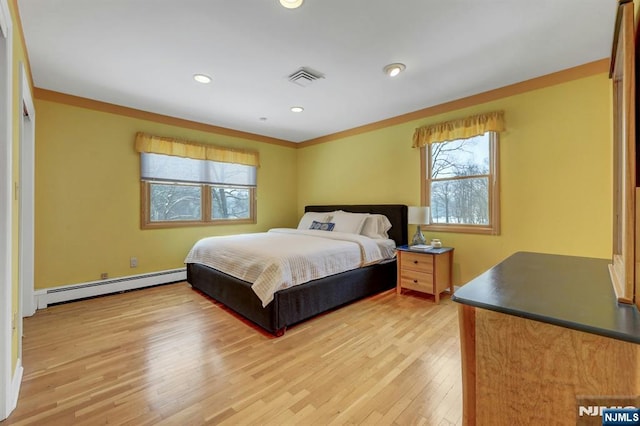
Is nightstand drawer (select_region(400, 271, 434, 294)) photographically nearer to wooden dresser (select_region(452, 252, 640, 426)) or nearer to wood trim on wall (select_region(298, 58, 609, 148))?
wood trim on wall (select_region(298, 58, 609, 148))

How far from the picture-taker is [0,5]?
137 cm

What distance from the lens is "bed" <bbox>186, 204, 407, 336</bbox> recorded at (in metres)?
2.45

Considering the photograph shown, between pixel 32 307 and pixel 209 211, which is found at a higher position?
pixel 209 211

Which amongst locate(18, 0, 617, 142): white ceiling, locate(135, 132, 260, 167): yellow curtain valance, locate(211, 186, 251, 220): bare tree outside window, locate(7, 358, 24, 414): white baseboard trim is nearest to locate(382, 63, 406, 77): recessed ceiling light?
locate(18, 0, 617, 142): white ceiling

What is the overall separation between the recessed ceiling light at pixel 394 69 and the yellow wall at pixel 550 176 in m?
1.21

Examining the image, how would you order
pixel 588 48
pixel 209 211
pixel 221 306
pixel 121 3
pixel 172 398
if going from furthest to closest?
pixel 209 211 < pixel 221 306 < pixel 588 48 < pixel 121 3 < pixel 172 398

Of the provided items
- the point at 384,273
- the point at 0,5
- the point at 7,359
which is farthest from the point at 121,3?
the point at 384,273

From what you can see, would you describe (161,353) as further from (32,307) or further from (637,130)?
(637,130)

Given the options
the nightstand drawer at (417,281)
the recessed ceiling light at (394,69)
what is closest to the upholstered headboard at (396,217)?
the nightstand drawer at (417,281)

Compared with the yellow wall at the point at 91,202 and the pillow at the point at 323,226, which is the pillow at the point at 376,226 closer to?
the pillow at the point at 323,226

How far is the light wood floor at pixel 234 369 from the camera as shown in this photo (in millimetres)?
1521

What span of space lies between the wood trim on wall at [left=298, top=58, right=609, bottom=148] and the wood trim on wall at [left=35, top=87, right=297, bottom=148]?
6.54 ft

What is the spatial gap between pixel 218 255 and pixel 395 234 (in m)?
2.36

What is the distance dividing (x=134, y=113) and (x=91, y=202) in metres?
1.28
